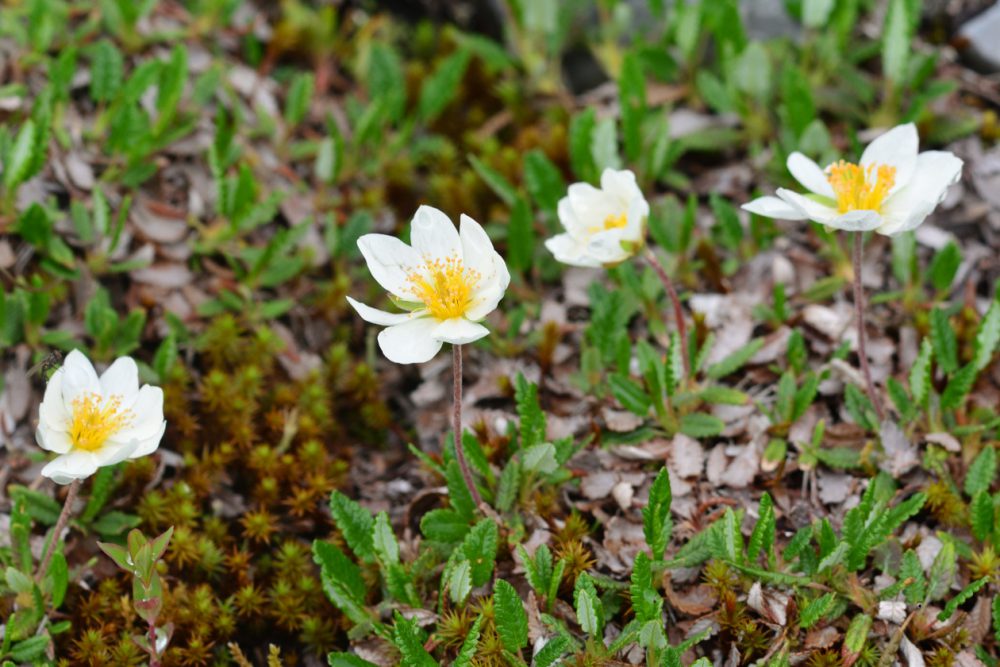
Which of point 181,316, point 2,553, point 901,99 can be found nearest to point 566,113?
point 901,99

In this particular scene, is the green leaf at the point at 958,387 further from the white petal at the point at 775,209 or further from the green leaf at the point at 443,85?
the green leaf at the point at 443,85

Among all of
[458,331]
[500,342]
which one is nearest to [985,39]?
[500,342]

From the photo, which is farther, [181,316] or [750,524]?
[181,316]

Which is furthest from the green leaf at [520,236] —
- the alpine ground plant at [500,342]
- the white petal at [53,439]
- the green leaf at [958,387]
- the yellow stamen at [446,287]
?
the white petal at [53,439]

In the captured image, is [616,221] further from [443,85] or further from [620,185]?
[443,85]

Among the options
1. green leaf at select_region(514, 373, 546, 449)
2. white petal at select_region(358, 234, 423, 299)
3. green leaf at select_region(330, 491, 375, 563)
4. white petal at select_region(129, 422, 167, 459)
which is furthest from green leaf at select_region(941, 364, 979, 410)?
white petal at select_region(129, 422, 167, 459)

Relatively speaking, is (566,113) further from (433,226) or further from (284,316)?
(433,226)
